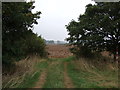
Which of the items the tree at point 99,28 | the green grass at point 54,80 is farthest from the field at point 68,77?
the tree at point 99,28

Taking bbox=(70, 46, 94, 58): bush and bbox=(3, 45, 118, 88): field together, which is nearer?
bbox=(3, 45, 118, 88): field

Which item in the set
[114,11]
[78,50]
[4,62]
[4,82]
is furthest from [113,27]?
[4,82]

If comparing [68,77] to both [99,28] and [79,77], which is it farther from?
[99,28]

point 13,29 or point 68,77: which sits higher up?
point 13,29

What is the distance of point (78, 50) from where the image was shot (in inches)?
988

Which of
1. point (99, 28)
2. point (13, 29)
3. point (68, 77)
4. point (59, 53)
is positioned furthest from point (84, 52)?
point (59, 53)

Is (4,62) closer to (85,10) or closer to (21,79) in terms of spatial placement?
(21,79)

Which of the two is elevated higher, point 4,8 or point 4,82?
point 4,8

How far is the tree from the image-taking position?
2103cm

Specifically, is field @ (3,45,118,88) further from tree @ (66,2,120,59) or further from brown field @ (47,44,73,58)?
brown field @ (47,44,73,58)

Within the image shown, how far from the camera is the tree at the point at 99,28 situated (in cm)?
2103

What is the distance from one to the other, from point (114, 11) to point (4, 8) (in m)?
12.4

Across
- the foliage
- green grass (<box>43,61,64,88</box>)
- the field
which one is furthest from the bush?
the foliage

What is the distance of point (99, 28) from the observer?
71.8 ft
